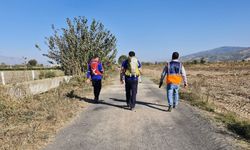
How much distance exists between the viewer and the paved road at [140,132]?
524 centimetres

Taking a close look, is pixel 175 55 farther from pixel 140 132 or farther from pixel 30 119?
pixel 30 119

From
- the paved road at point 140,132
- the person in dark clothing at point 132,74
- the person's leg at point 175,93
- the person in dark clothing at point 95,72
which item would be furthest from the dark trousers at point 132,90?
the person in dark clothing at point 95,72

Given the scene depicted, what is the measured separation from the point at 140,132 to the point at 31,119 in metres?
2.84

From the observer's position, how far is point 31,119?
7.12 meters

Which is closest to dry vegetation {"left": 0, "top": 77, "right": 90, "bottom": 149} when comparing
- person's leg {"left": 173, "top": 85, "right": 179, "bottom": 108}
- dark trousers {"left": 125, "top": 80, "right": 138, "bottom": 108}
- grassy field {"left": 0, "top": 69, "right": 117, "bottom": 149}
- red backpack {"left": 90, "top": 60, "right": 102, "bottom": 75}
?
grassy field {"left": 0, "top": 69, "right": 117, "bottom": 149}

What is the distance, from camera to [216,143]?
5.36 m

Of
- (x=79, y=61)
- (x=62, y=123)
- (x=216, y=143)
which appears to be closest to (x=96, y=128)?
(x=62, y=123)

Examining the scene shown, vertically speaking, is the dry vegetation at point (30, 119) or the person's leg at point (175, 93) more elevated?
the person's leg at point (175, 93)

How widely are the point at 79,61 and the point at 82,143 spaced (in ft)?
52.1

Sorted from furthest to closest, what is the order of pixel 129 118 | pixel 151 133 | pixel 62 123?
pixel 129 118 < pixel 62 123 < pixel 151 133

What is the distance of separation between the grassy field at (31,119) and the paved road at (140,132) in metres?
0.31

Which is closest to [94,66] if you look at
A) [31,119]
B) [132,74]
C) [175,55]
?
[132,74]

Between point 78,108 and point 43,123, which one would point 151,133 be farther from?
point 78,108

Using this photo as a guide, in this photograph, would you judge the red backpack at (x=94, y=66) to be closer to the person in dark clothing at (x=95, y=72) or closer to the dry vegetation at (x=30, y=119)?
the person in dark clothing at (x=95, y=72)
